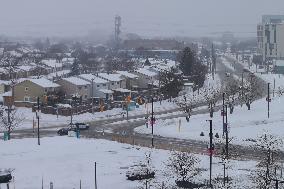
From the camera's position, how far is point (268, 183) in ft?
60.9

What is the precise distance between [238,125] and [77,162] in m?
17.0

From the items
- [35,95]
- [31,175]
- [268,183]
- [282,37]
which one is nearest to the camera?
[268,183]

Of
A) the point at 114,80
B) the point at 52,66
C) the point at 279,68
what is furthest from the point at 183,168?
the point at 279,68

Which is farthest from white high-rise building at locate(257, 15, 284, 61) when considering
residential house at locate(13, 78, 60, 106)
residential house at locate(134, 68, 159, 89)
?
residential house at locate(13, 78, 60, 106)

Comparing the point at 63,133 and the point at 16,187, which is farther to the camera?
the point at 63,133

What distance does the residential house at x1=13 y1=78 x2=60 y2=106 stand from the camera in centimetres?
5269

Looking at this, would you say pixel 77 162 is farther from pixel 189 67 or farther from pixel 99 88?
pixel 189 67

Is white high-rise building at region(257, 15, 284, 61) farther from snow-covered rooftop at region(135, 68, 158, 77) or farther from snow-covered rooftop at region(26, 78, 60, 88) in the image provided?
snow-covered rooftop at region(26, 78, 60, 88)

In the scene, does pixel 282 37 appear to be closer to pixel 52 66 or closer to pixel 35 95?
pixel 52 66

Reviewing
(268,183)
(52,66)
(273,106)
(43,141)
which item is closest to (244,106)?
(273,106)

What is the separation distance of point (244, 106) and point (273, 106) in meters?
3.13

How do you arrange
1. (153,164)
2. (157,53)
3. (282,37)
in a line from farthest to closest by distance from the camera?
(157,53) < (282,37) < (153,164)

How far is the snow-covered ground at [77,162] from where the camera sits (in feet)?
78.6

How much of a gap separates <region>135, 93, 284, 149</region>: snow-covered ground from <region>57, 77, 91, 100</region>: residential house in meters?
12.7
